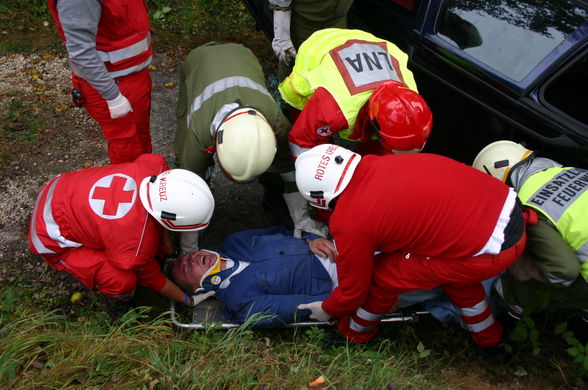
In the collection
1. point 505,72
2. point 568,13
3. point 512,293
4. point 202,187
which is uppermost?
point 568,13

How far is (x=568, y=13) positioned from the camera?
116 inches

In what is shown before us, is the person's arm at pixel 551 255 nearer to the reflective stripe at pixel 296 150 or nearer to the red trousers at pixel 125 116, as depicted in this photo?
the reflective stripe at pixel 296 150

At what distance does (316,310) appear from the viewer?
10.1ft

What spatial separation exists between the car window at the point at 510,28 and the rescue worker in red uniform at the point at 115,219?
80.0 inches

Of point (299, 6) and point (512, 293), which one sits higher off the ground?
point (299, 6)

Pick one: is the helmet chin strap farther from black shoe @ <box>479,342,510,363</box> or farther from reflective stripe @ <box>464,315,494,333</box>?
black shoe @ <box>479,342,510,363</box>

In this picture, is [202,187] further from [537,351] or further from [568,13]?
[568,13]

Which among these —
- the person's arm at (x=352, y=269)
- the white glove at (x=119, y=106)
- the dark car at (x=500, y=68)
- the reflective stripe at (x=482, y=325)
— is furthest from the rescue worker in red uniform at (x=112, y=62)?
the reflective stripe at (x=482, y=325)

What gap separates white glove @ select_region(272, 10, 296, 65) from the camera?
12.3 ft

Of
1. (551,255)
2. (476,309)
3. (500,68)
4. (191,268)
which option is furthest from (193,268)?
(500,68)

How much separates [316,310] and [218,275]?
745 millimetres

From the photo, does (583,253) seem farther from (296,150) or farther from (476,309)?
(296,150)

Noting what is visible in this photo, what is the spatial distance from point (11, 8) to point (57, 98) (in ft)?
6.08

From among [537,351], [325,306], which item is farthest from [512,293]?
[325,306]
